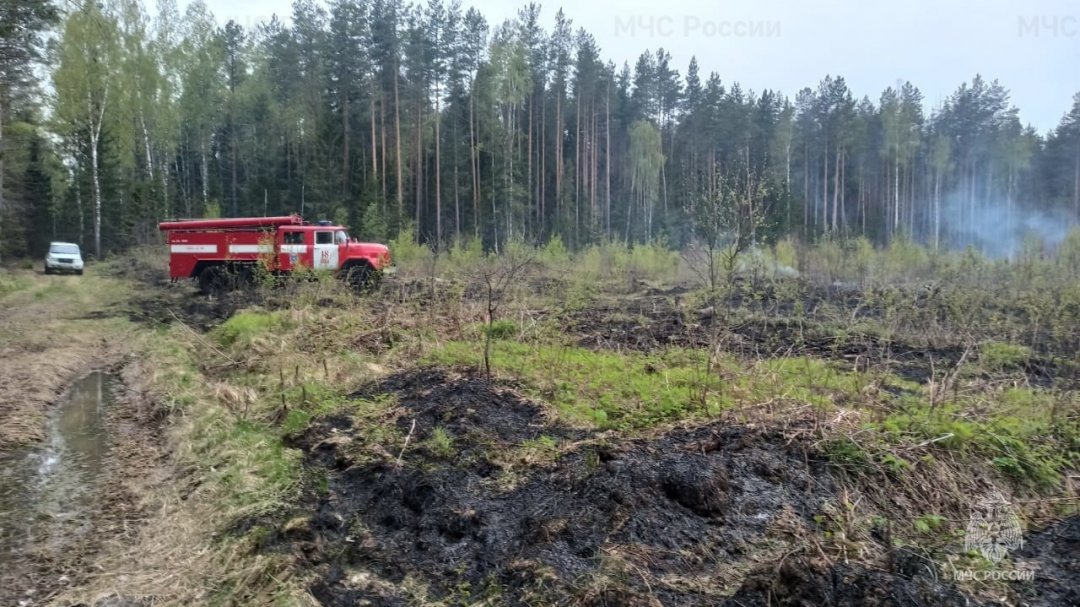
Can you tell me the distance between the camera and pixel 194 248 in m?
18.8

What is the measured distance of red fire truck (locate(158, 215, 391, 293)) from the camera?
1791 cm

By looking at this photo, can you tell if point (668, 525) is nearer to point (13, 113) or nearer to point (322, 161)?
point (13, 113)

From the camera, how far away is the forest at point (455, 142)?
3117 centimetres

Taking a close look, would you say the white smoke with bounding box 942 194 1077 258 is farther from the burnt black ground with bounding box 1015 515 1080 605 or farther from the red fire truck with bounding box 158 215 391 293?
the burnt black ground with bounding box 1015 515 1080 605

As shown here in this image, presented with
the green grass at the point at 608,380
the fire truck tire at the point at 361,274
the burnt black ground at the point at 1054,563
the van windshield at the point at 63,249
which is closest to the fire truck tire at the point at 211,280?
the fire truck tire at the point at 361,274

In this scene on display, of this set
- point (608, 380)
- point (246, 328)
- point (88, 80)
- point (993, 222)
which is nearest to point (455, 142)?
point (88, 80)

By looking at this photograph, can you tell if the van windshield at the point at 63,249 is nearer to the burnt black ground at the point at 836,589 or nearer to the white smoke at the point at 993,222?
the burnt black ground at the point at 836,589

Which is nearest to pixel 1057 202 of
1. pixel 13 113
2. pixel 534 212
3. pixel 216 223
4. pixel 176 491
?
pixel 534 212

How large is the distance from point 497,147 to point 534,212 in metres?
6.30

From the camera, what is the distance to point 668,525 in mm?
3582

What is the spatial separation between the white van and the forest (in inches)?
75.1

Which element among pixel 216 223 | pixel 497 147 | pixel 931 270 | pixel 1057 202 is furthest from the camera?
pixel 1057 202

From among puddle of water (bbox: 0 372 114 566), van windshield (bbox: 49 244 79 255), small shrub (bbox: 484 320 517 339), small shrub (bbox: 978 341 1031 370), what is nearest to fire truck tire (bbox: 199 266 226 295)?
van windshield (bbox: 49 244 79 255)

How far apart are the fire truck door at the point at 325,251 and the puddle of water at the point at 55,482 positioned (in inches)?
413
